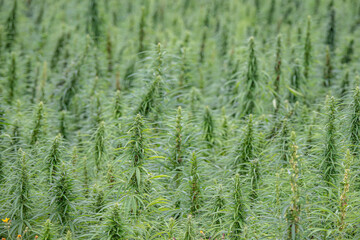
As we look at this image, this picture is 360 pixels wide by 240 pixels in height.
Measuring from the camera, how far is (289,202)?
10.1 feet

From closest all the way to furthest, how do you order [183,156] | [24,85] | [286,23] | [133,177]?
[133,177] < [183,156] < [24,85] < [286,23]

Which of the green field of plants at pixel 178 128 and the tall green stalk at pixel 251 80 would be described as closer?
the green field of plants at pixel 178 128

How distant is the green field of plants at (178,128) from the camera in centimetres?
364

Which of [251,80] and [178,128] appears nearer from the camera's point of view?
[178,128]

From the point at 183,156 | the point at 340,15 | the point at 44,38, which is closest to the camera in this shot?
the point at 183,156

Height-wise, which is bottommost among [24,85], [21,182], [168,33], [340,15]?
[21,182]

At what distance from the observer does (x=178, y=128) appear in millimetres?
4305

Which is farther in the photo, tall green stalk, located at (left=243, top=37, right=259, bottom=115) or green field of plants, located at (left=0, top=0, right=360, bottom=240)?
tall green stalk, located at (left=243, top=37, right=259, bottom=115)

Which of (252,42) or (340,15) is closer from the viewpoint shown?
(252,42)

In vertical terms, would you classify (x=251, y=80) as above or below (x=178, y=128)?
above

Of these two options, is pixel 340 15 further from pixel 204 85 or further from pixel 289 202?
pixel 289 202

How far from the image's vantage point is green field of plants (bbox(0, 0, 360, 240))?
3.64 meters

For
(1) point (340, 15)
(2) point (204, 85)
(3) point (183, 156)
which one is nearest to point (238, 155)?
(3) point (183, 156)

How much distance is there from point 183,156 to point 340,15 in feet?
24.8
